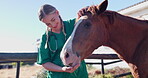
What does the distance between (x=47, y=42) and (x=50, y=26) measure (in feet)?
0.60

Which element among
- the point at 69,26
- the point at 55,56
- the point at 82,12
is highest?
the point at 82,12

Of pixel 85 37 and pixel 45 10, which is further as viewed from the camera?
pixel 85 37

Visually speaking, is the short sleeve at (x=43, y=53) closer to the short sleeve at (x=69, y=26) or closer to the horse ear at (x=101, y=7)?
the short sleeve at (x=69, y=26)

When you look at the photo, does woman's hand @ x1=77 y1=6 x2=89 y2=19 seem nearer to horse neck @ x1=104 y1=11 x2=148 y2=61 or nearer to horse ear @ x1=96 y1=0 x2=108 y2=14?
horse ear @ x1=96 y1=0 x2=108 y2=14

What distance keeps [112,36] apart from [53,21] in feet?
2.65

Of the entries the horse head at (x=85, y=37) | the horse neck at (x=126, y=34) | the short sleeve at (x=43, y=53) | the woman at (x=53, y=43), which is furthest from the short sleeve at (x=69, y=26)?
the horse neck at (x=126, y=34)

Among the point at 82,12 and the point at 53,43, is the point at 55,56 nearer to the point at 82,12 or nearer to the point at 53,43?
the point at 53,43

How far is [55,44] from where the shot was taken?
1.99 m

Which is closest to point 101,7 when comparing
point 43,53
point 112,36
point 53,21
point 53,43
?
point 112,36

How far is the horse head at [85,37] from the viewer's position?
1785mm

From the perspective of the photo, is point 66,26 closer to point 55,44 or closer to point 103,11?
point 55,44

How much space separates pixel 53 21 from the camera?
1931mm

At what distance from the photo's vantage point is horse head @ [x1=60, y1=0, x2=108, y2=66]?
70.3 inches

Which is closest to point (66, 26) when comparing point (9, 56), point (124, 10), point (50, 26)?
point (50, 26)
